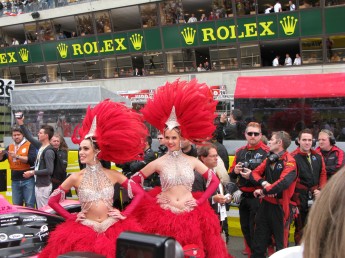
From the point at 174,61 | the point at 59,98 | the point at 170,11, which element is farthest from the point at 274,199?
the point at 170,11

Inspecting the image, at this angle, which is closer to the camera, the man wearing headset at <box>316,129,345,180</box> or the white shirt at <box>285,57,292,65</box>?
the man wearing headset at <box>316,129,345,180</box>

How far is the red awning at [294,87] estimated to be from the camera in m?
12.4

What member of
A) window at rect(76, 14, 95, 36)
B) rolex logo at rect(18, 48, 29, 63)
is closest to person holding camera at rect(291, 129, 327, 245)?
window at rect(76, 14, 95, 36)

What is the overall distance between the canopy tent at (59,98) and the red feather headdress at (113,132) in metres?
7.62

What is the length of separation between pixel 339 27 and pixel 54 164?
2062 cm

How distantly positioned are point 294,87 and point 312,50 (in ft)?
39.3

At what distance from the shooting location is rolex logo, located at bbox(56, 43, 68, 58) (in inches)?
1241

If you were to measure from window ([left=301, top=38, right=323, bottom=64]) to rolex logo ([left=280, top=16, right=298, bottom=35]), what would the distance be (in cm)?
87

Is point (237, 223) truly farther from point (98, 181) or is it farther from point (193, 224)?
point (98, 181)

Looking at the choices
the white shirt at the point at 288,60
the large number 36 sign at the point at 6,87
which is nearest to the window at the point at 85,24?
the white shirt at the point at 288,60

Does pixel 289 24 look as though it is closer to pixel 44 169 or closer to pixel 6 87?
pixel 6 87

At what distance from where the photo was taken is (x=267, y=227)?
198 inches

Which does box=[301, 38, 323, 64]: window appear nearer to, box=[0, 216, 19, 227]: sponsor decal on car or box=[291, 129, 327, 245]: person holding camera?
box=[291, 129, 327, 245]: person holding camera

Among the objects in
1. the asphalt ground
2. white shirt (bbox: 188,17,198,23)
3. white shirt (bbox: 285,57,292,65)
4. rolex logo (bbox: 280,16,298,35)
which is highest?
white shirt (bbox: 188,17,198,23)
